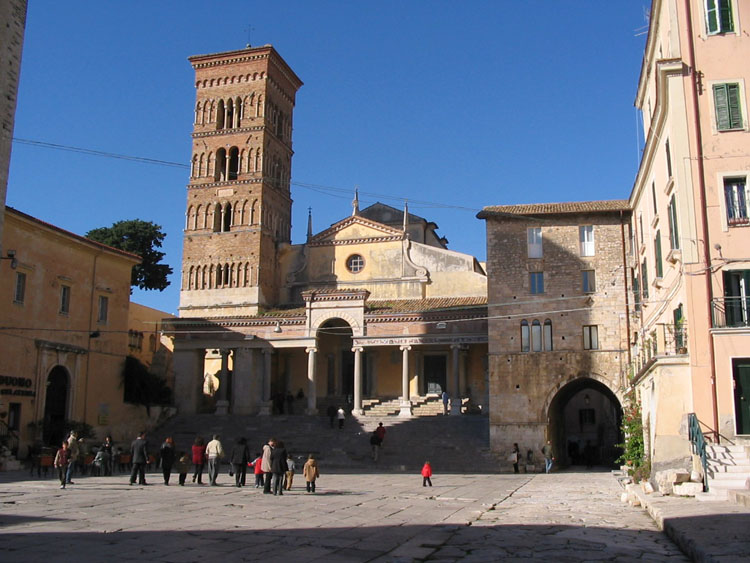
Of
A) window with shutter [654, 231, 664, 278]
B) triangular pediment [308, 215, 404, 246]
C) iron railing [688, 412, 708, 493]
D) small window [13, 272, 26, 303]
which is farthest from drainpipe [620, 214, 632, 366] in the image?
small window [13, 272, 26, 303]

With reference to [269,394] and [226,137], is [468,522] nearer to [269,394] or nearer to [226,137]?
[269,394]

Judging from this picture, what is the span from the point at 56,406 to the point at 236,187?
2036cm

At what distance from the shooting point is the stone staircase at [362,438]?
107ft

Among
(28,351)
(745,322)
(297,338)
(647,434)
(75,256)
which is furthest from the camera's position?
(297,338)

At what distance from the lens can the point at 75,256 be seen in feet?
109

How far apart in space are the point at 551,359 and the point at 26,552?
87.1 ft

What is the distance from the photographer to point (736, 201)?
64.6 ft

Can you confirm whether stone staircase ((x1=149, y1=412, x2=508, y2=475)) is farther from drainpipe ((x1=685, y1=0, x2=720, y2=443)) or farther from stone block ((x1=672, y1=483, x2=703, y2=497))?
stone block ((x1=672, y1=483, x2=703, y2=497))

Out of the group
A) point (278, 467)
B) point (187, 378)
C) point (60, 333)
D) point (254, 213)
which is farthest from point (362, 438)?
point (254, 213)

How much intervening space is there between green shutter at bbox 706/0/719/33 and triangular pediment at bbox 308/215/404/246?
26551 millimetres

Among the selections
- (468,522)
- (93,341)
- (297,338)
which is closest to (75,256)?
(93,341)

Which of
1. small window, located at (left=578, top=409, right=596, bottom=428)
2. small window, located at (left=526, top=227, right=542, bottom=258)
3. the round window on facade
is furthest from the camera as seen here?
small window, located at (left=578, top=409, right=596, bottom=428)

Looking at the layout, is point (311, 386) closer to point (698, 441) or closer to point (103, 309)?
point (103, 309)

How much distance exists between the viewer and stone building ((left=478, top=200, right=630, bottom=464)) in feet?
109
